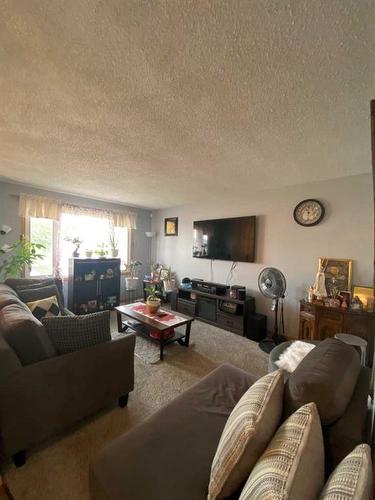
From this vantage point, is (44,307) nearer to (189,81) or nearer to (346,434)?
(189,81)

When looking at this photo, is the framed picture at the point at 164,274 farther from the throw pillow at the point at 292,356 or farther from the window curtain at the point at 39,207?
the throw pillow at the point at 292,356

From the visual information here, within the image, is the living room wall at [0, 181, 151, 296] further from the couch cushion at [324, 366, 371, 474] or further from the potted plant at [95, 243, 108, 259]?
the couch cushion at [324, 366, 371, 474]

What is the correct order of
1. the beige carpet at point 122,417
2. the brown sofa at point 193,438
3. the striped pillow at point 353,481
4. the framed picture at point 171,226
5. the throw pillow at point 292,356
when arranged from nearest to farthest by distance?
the striped pillow at point 353,481
the brown sofa at point 193,438
the beige carpet at point 122,417
the throw pillow at point 292,356
the framed picture at point 171,226

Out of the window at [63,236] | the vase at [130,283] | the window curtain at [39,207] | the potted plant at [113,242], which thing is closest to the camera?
the window curtain at [39,207]

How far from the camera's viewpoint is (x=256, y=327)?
122 inches

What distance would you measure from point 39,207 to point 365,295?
16.2 ft

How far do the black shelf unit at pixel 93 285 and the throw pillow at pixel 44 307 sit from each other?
145 centimetres

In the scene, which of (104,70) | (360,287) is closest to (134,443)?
(104,70)

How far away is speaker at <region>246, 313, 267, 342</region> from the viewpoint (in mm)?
3115

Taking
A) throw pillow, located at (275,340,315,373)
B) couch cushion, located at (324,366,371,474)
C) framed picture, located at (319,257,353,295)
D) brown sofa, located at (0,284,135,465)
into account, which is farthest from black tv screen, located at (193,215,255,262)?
couch cushion, located at (324,366,371,474)

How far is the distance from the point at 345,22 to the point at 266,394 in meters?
1.58

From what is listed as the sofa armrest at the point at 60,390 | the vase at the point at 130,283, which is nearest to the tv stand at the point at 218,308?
the vase at the point at 130,283

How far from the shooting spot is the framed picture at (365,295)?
2414mm

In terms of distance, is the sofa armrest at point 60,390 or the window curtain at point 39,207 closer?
the sofa armrest at point 60,390
